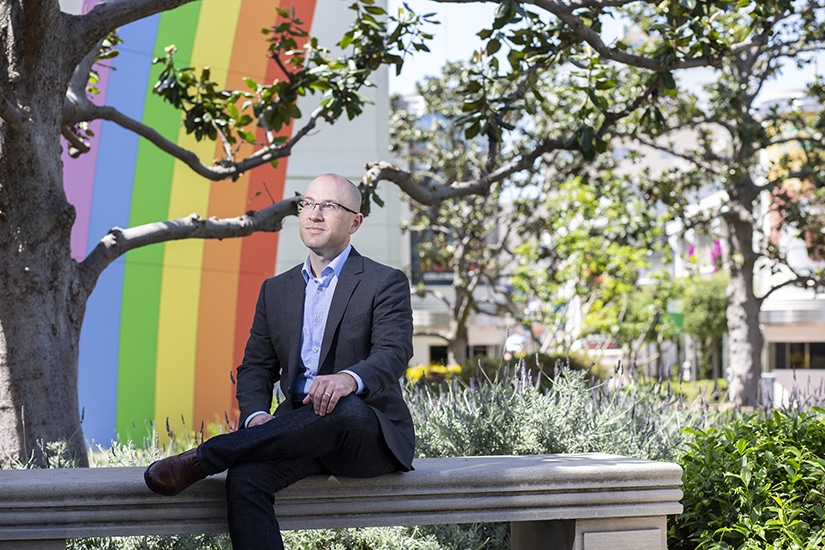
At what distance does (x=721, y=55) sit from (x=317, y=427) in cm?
455

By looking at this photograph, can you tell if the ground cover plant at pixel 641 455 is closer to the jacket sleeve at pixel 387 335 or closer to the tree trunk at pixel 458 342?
the jacket sleeve at pixel 387 335

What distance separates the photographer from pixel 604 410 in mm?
5223

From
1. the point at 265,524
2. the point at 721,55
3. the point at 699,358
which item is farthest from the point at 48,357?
the point at 699,358

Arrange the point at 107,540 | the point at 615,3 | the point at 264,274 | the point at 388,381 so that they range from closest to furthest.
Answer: the point at 388,381
the point at 107,540
the point at 615,3
the point at 264,274

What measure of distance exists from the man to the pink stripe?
23.2 feet

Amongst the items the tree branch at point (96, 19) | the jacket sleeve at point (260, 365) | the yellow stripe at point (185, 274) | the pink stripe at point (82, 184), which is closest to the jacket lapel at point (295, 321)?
the jacket sleeve at point (260, 365)

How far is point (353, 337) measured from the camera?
136 inches

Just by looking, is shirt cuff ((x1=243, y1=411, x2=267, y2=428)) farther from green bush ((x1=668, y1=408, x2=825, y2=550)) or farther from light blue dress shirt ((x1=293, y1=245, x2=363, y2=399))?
green bush ((x1=668, y1=408, x2=825, y2=550))

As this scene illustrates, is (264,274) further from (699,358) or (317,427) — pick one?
(699,358)

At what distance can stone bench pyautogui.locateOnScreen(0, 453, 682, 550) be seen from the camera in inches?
125

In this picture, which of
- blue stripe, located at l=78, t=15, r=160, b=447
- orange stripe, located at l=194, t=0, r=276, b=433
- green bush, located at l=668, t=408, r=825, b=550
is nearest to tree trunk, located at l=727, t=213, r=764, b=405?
orange stripe, located at l=194, t=0, r=276, b=433

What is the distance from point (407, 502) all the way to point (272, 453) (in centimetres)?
55

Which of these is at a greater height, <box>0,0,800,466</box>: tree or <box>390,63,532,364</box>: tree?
<box>390,63,532,364</box>: tree

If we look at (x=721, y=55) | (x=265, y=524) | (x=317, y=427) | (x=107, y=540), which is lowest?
(x=107, y=540)
